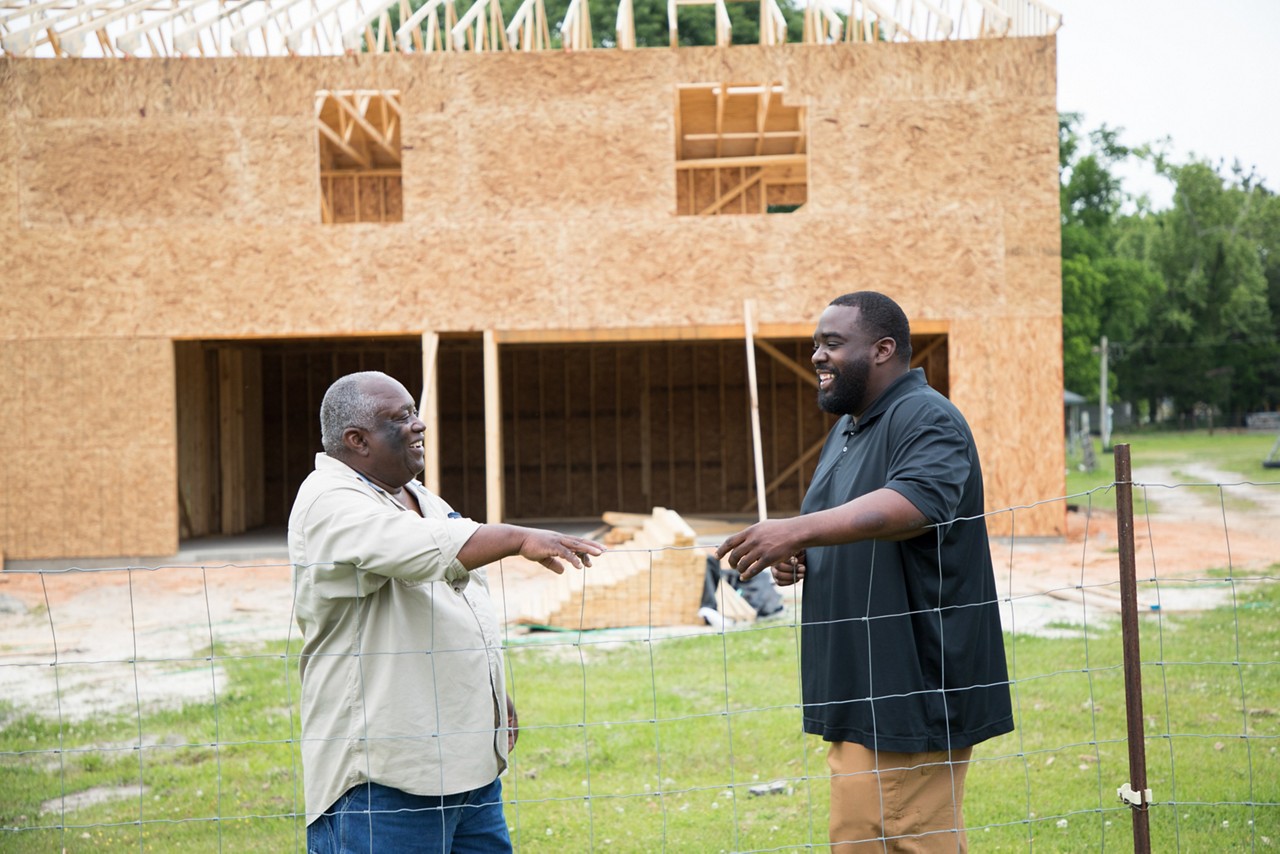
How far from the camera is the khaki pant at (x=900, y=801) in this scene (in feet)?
9.61

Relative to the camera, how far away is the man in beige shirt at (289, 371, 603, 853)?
8.62ft

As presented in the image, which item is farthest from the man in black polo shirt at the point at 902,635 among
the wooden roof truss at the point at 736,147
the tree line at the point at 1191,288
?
the tree line at the point at 1191,288

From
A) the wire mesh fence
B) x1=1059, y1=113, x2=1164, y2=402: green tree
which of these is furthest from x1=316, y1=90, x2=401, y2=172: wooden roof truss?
x1=1059, y1=113, x2=1164, y2=402: green tree

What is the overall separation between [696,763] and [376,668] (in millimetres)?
3515

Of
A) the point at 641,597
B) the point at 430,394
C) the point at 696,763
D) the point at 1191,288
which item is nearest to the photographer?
the point at 696,763

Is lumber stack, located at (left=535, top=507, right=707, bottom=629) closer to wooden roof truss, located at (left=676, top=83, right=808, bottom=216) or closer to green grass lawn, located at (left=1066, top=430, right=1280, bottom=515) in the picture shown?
wooden roof truss, located at (left=676, top=83, right=808, bottom=216)

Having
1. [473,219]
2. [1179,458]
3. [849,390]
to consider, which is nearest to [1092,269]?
[1179,458]

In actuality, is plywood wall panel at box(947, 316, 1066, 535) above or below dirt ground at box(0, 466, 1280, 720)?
above

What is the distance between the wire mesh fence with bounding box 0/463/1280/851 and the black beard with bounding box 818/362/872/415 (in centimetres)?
62

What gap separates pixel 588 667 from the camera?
326 inches

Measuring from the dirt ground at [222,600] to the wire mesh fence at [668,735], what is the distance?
57mm

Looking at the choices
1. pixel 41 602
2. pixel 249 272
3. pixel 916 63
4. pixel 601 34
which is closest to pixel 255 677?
pixel 41 602

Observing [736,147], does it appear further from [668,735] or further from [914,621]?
[914,621]

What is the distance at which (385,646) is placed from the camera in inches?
108
